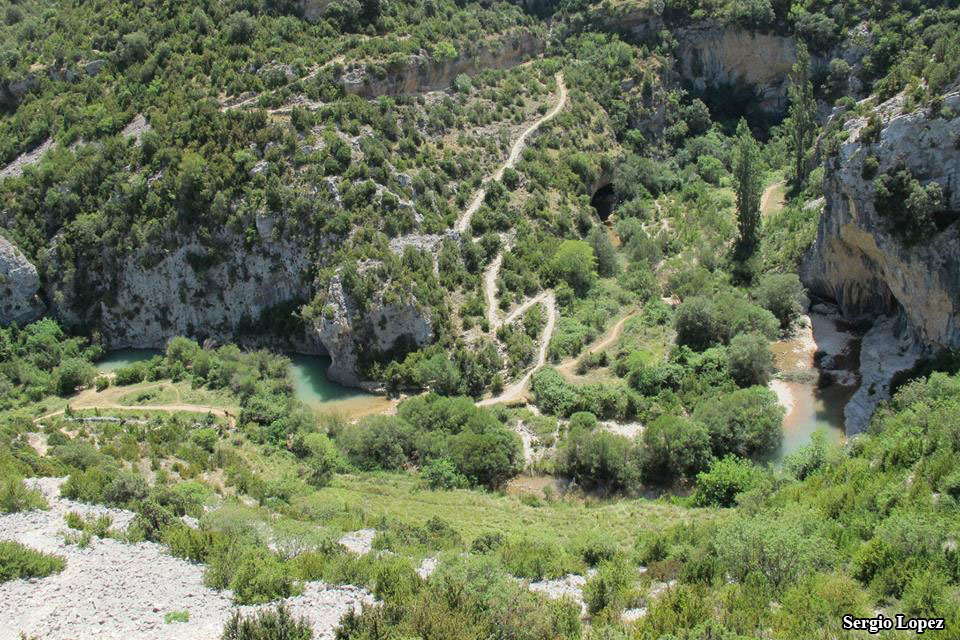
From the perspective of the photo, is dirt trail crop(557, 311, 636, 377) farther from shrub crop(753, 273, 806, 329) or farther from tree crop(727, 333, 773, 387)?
shrub crop(753, 273, 806, 329)

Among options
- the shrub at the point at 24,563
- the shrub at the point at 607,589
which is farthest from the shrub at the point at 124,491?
the shrub at the point at 607,589

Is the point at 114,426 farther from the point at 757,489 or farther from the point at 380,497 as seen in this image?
the point at 757,489

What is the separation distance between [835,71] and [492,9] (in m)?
39.2

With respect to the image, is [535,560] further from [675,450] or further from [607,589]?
[675,450]

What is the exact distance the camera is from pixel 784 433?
48.9 meters

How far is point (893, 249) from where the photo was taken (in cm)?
4956

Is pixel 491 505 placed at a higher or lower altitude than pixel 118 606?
lower

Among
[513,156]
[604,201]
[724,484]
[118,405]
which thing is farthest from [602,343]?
[118,405]

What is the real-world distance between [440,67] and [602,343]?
114 ft

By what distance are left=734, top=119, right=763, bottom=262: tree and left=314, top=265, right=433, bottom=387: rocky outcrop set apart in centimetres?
3006

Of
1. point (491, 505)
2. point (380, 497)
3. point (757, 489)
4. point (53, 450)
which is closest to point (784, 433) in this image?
point (757, 489)

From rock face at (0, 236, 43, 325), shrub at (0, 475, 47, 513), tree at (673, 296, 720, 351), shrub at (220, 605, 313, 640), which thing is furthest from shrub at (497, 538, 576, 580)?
rock face at (0, 236, 43, 325)

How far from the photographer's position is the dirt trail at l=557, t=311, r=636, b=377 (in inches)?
2260

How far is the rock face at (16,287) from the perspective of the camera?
64.9 metres
